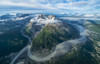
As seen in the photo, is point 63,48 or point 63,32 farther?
point 63,32

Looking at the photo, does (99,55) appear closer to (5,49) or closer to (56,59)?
(56,59)

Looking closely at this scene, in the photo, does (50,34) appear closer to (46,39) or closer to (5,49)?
(46,39)

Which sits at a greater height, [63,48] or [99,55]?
[63,48]

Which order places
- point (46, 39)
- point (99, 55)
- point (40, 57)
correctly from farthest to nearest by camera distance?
point (46, 39) → point (99, 55) → point (40, 57)

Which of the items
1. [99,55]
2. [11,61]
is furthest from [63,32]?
[11,61]

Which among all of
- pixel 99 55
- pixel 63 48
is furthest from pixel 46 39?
pixel 99 55

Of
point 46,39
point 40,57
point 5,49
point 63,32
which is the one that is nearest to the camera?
point 40,57

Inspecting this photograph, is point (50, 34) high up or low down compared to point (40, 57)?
up

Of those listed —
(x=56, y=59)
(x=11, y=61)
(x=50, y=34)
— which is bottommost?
(x=11, y=61)

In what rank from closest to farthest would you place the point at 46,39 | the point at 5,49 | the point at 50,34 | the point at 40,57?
1. the point at 40,57
2. the point at 5,49
3. the point at 46,39
4. the point at 50,34
